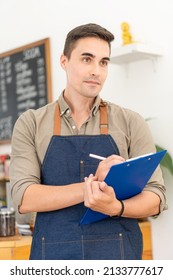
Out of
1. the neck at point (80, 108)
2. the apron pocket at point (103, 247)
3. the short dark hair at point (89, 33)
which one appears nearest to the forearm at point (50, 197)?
the apron pocket at point (103, 247)

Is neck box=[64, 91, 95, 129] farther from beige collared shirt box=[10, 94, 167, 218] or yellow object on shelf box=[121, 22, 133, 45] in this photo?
yellow object on shelf box=[121, 22, 133, 45]

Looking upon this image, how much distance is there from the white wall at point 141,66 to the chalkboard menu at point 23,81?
0.09m

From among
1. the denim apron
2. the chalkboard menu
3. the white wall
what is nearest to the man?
the denim apron

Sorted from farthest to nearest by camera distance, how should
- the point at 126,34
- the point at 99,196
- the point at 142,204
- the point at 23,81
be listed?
the point at 23,81, the point at 126,34, the point at 142,204, the point at 99,196

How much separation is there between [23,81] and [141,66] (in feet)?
3.88

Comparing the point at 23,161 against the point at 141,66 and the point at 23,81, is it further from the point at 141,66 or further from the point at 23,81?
the point at 23,81

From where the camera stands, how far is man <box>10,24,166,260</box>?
1408mm

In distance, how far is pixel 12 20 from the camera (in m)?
3.95

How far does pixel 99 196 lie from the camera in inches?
49.8

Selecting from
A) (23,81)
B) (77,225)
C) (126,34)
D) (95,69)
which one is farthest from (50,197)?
(23,81)

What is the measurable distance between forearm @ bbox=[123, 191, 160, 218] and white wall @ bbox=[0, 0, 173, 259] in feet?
4.45

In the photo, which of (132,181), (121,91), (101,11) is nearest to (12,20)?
(101,11)
